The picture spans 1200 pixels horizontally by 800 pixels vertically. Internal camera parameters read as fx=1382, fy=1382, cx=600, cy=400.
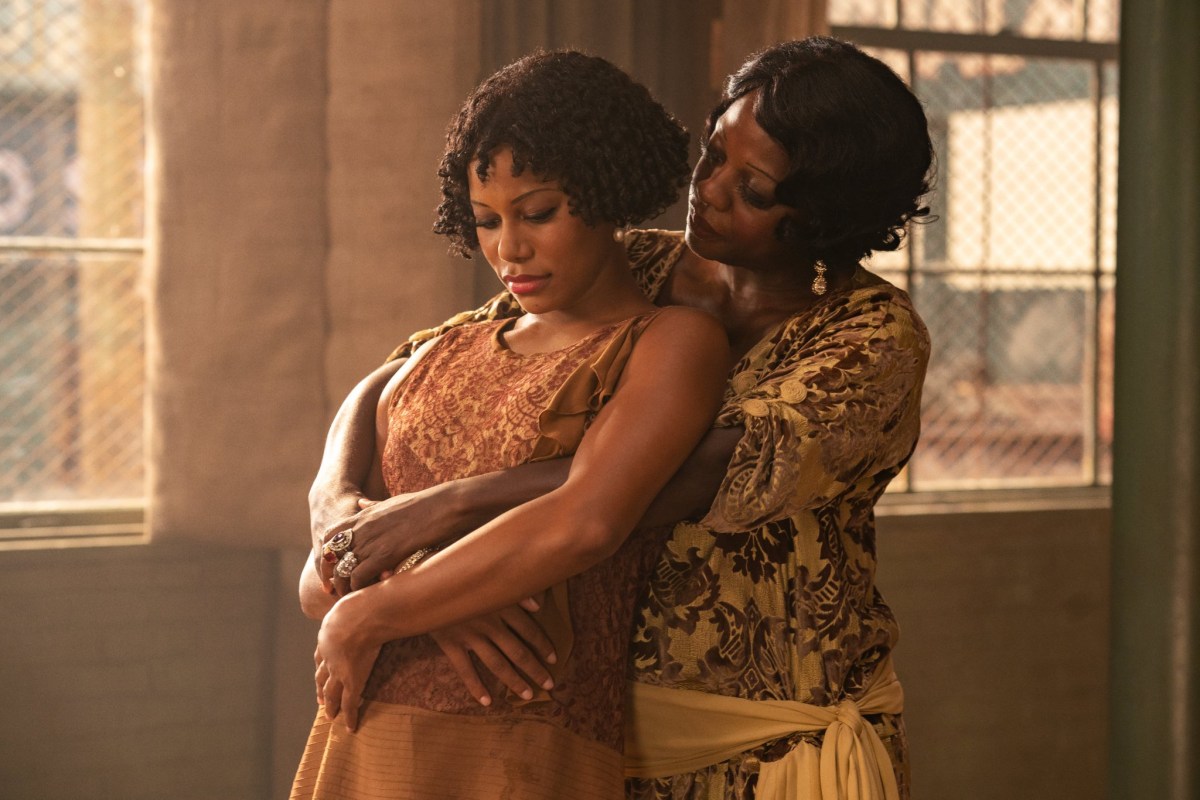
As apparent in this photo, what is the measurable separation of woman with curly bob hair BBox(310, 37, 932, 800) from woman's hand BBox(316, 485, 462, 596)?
0.11 ft

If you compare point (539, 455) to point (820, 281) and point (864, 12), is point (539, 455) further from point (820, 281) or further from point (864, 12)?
point (864, 12)

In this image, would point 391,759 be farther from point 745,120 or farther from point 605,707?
point 745,120

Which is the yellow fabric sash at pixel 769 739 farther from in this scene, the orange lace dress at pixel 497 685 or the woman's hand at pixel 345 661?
the woman's hand at pixel 345 661

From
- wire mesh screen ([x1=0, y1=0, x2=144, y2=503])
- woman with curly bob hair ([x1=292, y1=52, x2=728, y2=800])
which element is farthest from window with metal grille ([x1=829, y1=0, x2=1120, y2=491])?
woman with curly bob hair ([x1=292, y1=52, x2=728, y2=800])

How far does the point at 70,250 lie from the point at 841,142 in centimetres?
288

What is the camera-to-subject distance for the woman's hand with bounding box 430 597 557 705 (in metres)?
1.69

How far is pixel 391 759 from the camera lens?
171cm

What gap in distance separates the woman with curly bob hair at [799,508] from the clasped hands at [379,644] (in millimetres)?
56

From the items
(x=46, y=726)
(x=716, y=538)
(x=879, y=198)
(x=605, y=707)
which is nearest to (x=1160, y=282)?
(x=879, y=198)

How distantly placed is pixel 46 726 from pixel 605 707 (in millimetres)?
2581

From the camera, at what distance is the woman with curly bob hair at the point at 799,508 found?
1.90 meters

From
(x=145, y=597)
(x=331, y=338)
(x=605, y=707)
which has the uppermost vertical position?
(x=331, y=338)

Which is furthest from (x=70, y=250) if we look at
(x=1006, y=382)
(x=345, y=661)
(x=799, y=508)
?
(x=1006, y=382)

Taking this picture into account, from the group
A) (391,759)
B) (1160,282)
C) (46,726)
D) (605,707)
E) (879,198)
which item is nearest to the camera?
(391,759)
